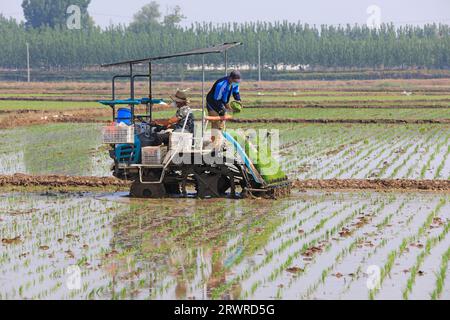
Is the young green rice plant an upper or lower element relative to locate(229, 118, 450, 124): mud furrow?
lower

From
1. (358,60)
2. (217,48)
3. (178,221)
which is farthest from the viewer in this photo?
(358,60)

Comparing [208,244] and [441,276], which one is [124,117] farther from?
[441,276]

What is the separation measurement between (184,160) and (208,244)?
131 inches

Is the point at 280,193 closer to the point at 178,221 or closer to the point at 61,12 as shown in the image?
the point at 178,221

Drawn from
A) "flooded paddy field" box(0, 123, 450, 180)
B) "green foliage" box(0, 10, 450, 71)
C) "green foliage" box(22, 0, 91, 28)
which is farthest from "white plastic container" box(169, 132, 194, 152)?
"green foliage" box(22, 0, 91, 28)

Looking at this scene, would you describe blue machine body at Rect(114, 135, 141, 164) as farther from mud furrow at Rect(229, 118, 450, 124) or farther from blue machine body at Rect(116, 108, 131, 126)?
mud furrow at Rect(229, 118, 450, 124)

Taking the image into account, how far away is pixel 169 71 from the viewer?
91.9m

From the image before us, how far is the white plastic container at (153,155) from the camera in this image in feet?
44.3

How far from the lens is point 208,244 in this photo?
10398 millimetres

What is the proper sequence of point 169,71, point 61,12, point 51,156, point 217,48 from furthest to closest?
point 61,12
point 169,71
point 51,156
point 217,48

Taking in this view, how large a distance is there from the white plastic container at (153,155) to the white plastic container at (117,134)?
0.32 m

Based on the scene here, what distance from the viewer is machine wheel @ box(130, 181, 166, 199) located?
1389 centimetres
